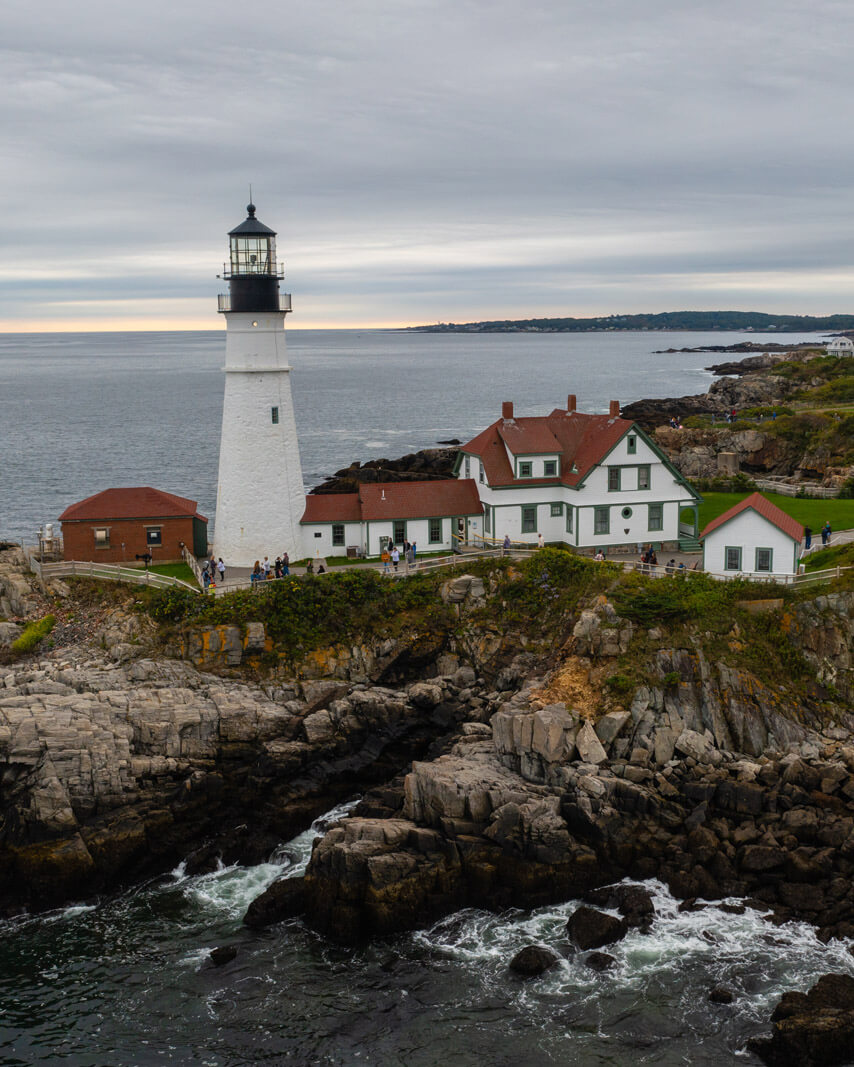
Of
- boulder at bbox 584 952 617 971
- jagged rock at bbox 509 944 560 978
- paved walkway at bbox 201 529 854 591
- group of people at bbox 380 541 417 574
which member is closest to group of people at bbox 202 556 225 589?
paved walkway at bbox 201 529 854 591

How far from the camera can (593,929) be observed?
21438mm

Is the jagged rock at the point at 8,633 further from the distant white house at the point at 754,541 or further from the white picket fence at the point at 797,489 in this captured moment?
the white picket fence at the point at 797,489

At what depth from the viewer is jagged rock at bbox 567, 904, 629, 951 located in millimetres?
21359

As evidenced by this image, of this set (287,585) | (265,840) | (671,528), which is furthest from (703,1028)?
(671,528)

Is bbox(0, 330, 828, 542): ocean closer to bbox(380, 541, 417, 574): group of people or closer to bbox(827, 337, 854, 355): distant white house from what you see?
bbox(380, 541, 417, 574): group of people

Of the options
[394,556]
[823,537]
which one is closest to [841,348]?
[823,537]

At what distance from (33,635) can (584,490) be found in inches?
788

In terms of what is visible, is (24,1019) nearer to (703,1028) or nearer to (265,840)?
(265,840)

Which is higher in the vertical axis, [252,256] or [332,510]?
[252,256]

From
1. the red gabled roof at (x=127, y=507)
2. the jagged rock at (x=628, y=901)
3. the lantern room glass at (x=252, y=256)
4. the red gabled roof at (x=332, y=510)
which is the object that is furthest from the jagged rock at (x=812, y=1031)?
the lantern room glass at (x=252, y=256)

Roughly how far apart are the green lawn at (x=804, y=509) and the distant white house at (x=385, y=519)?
10.00m

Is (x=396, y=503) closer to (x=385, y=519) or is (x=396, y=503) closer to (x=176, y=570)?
(x=385, y=519)

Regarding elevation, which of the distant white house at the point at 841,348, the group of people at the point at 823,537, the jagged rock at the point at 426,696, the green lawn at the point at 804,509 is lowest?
the jagged rock at the point at 426,696

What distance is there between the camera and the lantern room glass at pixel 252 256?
34781 mm
